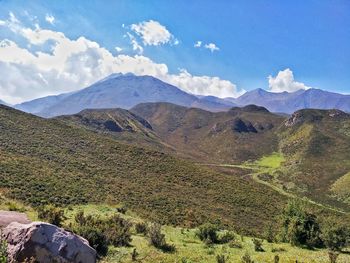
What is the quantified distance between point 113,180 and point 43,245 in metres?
46.9

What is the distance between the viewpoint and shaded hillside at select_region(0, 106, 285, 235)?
4351 centimetres

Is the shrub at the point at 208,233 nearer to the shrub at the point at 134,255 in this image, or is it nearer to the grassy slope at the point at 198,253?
the grassy slope at the point at 198,253

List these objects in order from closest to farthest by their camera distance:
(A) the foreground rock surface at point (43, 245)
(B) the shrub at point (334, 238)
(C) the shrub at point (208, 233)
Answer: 1. (A) the foreground rock surface at point (43, 245)
2. (C) the shrub at point (208, 233)
3. (B) the shrub at point (334, 238)

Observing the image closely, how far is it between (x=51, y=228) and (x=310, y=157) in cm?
13512

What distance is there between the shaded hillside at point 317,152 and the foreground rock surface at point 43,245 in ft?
304

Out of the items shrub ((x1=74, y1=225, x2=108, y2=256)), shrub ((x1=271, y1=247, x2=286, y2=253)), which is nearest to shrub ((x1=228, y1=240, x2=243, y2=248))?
shrub ((x1=271, y1=247, x2=286, y2=253))

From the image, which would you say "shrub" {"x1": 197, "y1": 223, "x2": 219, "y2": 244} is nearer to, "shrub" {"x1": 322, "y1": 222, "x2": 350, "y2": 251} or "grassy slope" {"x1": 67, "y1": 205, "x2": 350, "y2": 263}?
"grassy slope" {"x1": 67, "y1": 205, "x2": 350, "y2": 263}

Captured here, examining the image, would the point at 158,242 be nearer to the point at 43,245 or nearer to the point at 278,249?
the point at 278,249

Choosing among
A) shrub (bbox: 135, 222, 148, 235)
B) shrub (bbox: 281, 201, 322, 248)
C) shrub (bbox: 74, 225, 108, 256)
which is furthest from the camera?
shrub (bbox: 281, 201, 322, 248)

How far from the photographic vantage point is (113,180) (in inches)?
2346

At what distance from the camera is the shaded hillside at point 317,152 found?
363 ft

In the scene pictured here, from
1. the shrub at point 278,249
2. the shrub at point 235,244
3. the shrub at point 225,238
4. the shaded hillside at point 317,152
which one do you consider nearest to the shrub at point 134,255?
the shrub at point 235,244

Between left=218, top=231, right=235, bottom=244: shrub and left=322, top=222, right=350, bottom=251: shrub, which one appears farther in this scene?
left=322, top=222, right=350, bottom=251: shrub

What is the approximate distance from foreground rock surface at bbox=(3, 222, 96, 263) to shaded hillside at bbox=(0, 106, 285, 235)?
23.2m
